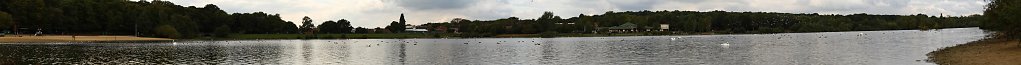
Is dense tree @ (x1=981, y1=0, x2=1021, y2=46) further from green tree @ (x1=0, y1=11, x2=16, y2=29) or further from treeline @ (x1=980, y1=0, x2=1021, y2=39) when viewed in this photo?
green tree @ (x1=0, y1=11, x2=16, y2=29)

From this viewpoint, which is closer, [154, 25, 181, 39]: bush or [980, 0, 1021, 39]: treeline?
[980, 0, 1021, 39]: treeline

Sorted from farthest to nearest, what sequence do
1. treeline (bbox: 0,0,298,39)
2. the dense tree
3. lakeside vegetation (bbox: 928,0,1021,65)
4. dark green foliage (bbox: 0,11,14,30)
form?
treeline (bbox: 0,0,298,39)
dark green foliage (bbox: 0,11,14,30)
the dense tree
lakeside vegetation (bbox: 928,0,1021,65)

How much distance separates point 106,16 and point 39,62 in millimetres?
129821

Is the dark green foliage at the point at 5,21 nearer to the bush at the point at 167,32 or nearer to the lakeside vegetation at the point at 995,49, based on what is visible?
the bush at the point at 167,32

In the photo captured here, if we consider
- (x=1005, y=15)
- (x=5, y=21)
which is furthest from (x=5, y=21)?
(x=1005, y=15)

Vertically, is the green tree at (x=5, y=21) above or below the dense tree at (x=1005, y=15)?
above

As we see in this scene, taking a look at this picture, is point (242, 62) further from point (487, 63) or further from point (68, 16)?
point (68, 16)

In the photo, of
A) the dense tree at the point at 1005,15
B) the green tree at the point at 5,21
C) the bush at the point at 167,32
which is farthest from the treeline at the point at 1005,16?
the bush at the point at 167,32

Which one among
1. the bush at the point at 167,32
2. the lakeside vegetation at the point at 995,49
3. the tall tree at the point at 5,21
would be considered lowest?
the lakeside vegetation at the point at 995,49

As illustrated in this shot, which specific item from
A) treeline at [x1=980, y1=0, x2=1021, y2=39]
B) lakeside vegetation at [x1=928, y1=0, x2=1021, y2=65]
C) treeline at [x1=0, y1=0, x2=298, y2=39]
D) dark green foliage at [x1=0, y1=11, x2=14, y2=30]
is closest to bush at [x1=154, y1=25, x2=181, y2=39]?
treeline at [x1=0, y1=0, x2=298, y2=39]

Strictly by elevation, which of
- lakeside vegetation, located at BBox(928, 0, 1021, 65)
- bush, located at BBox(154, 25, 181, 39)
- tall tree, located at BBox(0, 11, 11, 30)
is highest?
tall tree, located at BBox(0, 11, 11, 30)

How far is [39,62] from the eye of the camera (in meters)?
53.9

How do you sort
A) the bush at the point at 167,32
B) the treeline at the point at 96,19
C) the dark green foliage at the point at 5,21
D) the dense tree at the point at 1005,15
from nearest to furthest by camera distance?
the dense tree at the point at 1005,15, the dark green foliage at the point at 5,21, the treeline at the point at 96,19, the bush at the point at 167,32

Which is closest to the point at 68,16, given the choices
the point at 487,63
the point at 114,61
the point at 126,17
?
the point at 126,17
